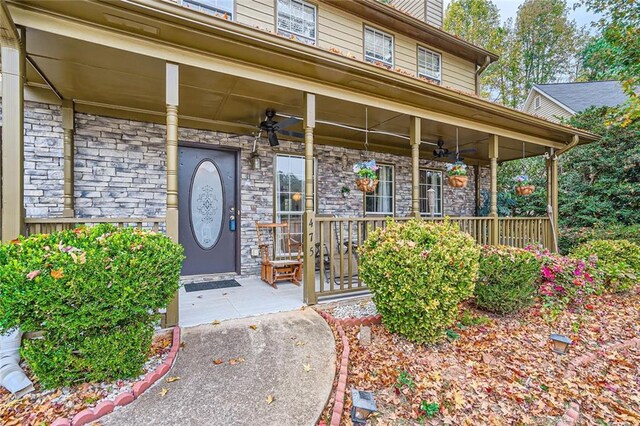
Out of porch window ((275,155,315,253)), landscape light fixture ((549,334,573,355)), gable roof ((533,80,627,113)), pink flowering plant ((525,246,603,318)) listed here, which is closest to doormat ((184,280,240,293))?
porch window ((275,155,315,253))

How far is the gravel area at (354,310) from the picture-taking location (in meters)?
3.44

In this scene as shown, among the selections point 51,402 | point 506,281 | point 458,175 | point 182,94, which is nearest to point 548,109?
point 458,175

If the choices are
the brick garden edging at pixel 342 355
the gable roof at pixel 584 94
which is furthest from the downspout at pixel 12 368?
the gable roof at pixel 584 94

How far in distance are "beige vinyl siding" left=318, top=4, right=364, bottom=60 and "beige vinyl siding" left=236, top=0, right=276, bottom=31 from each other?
0.93 m

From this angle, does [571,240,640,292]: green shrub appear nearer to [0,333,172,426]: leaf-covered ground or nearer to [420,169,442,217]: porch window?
[420,169,442,217]: porch window

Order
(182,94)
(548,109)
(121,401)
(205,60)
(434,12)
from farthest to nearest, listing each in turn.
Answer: (548,109) → (434,12) → (182,94) → (205,60) → (121,401)

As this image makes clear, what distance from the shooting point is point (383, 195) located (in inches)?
267

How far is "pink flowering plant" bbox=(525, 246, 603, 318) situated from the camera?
13.2 ft

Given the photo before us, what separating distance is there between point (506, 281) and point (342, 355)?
2.31 metres

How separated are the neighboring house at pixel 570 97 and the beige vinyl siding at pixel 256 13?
11326mm

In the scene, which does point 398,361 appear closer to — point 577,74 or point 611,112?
point 611,112

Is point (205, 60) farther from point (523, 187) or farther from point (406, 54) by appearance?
point (523, 187)

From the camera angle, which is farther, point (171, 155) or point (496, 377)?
point (171, 155)

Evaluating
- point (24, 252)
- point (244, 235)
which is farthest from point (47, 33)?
point (244, 235)
